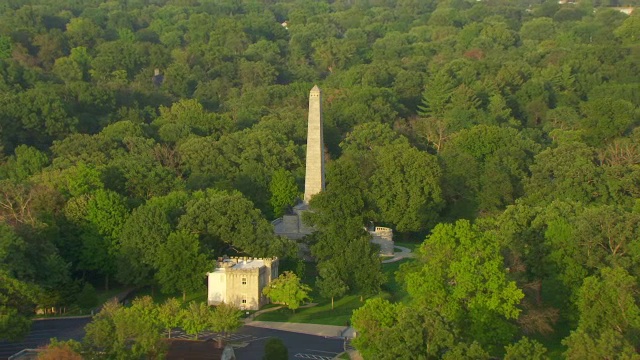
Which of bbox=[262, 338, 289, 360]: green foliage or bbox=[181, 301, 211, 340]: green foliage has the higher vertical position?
bbox=[181, 301, 211, 340]: green foliage

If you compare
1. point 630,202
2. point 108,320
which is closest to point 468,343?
point 108,320

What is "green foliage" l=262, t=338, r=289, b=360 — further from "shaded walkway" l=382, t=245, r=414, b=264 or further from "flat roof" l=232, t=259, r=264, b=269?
"shaded walkway" l=382, t=245, r=414, b=264

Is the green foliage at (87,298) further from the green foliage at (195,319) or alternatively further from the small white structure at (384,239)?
the small white structure at (384,239)

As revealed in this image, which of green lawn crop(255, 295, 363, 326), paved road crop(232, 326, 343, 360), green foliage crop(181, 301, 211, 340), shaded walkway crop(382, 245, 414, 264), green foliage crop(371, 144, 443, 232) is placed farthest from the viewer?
green foliage crop(371, 144, 443, 232)

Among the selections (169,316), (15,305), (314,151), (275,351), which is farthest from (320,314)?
(314,151)

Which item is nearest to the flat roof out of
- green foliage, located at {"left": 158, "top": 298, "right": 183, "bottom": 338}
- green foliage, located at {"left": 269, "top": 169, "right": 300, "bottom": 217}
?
green foliage, located at {"left": 158, "top": 298, "right": 183, "bottom": 338}

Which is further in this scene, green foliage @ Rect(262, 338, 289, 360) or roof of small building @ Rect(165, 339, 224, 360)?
roof of small building @ Rect(165, 339, 224, 360)

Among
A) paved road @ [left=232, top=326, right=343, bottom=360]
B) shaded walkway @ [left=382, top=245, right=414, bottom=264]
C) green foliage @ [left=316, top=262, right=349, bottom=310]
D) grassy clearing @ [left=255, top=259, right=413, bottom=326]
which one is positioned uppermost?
shaded walkway @ [left=382, top=245, right=414, bottom=264]
